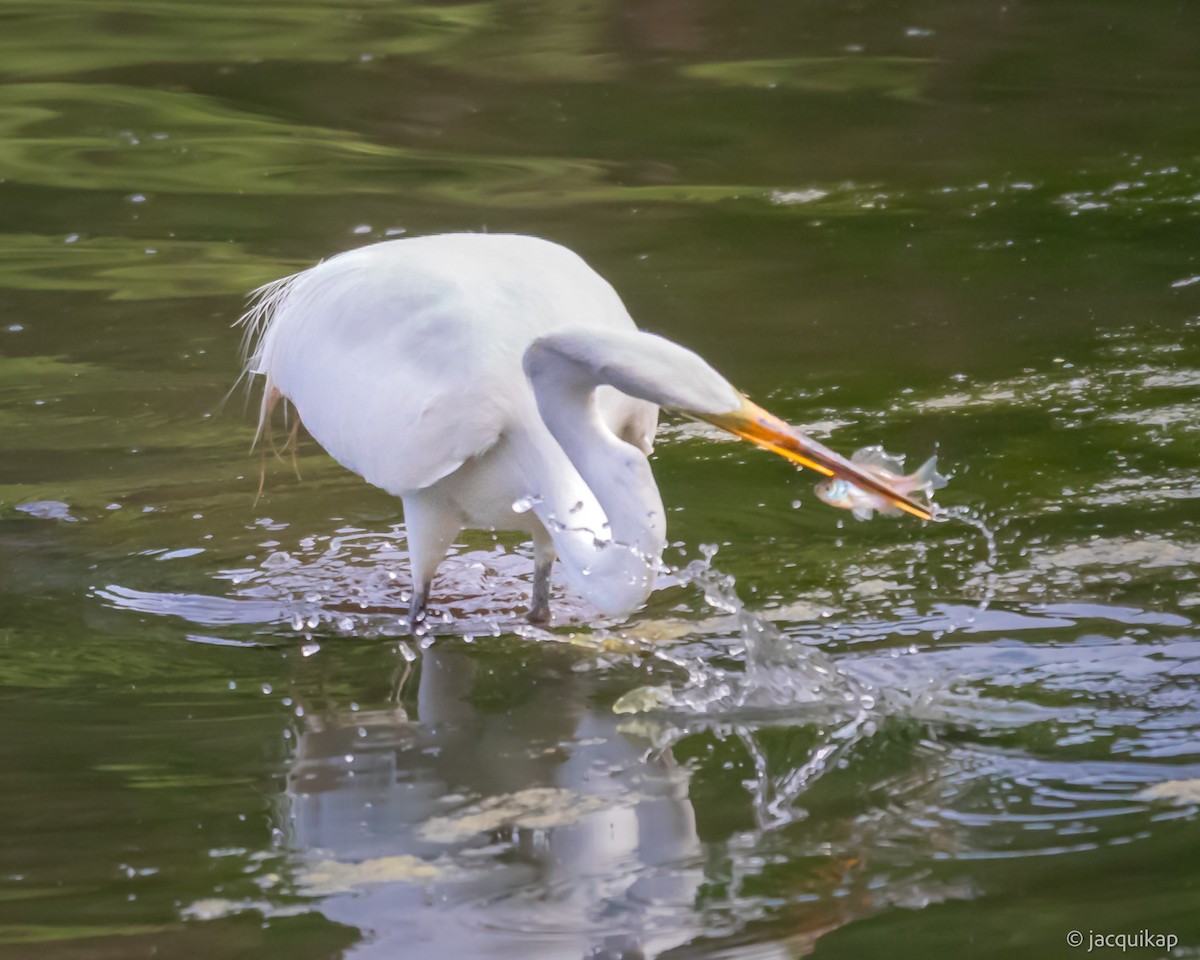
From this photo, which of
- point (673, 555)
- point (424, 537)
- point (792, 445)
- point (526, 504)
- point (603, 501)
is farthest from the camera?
point (673, 555)

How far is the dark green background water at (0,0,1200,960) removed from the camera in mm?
2873

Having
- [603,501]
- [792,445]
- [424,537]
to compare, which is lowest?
[424,537]

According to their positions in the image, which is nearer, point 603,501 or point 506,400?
point 603,501

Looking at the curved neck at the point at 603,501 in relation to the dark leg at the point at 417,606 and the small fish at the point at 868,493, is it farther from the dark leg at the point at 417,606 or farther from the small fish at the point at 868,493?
the dark leg at the point at 417,606

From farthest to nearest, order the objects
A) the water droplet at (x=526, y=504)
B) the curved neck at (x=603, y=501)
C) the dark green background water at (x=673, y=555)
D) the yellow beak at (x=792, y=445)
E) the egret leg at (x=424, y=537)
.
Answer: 1. the egret leg at (x=424, y=537)
2. the water droplet at (x=526, y=504)
3. the curved neck at (x=603, y=501)
4. the yellow beak at (x=792, y=445)
5. the dark green background water at (x=673, y=555)

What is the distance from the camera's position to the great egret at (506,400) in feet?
10.9

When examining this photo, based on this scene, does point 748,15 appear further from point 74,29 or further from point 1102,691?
point 1102,691

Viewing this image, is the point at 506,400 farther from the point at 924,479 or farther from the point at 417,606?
the point at 924,479

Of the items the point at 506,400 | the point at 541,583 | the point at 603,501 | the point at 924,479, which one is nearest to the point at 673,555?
the point at 541,583

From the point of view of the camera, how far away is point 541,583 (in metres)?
4.12

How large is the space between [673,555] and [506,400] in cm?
83

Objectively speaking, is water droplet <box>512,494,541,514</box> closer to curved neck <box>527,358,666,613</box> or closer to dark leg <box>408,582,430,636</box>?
curved neck <box>527,358,666,613</box>

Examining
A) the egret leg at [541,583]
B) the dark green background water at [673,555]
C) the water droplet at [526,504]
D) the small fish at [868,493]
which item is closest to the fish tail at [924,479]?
the small fish at [868,493]

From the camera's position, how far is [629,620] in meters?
4.09
